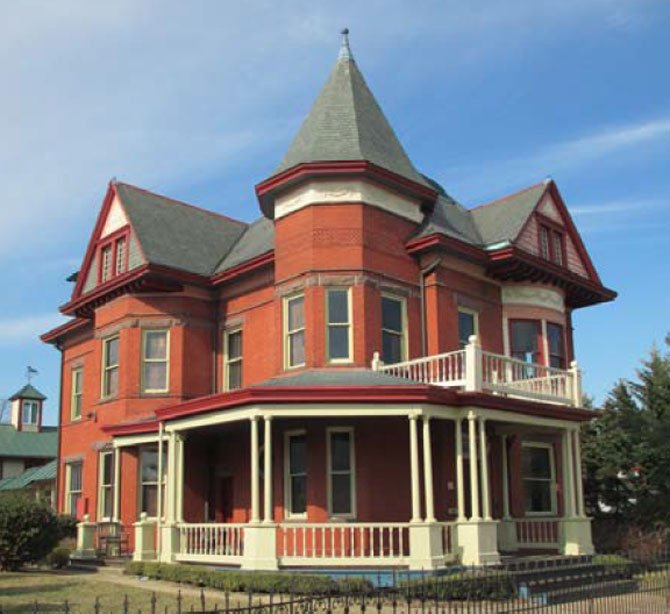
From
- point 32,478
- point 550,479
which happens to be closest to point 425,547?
point 550,479

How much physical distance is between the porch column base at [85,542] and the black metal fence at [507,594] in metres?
7.27

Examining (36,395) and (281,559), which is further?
(36,395)

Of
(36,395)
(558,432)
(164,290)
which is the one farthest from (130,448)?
(36,395)

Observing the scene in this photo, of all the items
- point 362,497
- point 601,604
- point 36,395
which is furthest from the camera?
point 36,395

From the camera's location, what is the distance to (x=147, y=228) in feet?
86.0

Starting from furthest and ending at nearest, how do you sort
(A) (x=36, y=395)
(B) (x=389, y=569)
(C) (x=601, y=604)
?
(A) (x=36, y=395) → (B) (x=389, y=569) → (C) (x=601, y=604)

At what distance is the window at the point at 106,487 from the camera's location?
2548 cm

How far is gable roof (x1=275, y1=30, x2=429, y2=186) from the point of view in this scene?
2214 cm

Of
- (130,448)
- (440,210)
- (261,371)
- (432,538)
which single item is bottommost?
(432,538)

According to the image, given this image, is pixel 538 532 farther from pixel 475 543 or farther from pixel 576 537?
pixel 475 543

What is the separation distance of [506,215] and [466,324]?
4131mm

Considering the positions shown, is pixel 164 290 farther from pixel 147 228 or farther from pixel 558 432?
pixel 558 432

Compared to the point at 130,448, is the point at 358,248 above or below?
above

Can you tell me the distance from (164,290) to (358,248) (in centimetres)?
699
